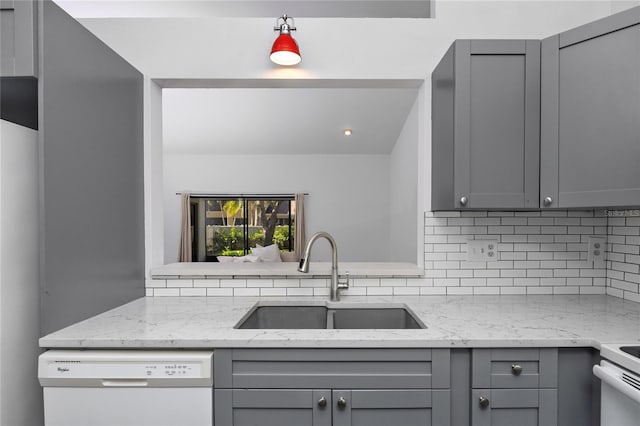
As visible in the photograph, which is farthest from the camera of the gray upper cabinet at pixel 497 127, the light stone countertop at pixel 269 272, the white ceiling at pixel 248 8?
the white ceiling at pixel 248 8

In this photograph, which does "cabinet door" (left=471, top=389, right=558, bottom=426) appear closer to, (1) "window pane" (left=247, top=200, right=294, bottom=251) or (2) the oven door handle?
(2) the oven door handle

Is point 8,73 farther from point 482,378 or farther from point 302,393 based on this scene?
point 482,378

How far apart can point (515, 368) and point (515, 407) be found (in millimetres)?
136

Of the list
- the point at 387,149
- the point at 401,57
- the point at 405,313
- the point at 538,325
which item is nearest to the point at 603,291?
the point at 538,325

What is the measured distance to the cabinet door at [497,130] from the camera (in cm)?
144

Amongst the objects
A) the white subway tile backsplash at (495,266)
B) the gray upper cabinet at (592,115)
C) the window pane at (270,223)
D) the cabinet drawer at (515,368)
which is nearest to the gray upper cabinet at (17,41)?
the white subway tile backsplash at (495,266)

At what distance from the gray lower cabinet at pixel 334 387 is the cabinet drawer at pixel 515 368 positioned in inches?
4.5

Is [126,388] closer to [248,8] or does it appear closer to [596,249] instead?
[248,8]

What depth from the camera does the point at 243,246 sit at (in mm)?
6324

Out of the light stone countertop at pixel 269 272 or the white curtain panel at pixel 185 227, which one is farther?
the white curtain panel at pixel 185 227

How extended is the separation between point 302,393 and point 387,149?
509 cm

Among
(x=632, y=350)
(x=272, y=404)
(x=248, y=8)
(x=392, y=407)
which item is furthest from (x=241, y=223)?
(x=632, y=350)

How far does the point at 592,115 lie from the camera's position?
1.33 metres

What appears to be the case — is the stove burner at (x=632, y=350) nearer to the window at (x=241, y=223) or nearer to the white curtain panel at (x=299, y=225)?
the white curtain panel at (x=299, y=225)
